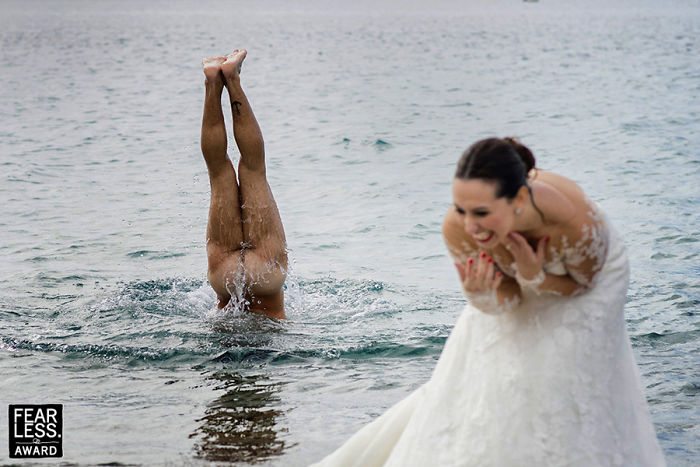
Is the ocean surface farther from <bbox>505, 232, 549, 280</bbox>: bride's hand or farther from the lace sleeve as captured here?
<bbox>505, 232, 549, 280</bbox>: bride's hand

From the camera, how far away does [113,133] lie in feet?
68.6

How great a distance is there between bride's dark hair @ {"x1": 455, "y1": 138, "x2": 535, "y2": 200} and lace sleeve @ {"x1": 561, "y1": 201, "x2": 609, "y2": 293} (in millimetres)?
345

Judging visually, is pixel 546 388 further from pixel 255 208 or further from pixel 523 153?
pixel 255 208

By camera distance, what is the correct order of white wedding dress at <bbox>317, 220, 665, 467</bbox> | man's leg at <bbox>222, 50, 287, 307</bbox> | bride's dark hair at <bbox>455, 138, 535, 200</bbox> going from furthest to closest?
man's leg at <bbox>222, 50, 287, 307</bbox> → white wedding dress at <bbox>317, 220, 665, 467</bbox> → bride's dark hair at <bbox>455, 138, 535, 200</bbox>

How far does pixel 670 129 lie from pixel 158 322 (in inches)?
605

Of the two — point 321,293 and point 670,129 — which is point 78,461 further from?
point 670,129

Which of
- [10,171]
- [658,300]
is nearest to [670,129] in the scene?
[658,300]

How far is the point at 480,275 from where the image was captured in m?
3.64

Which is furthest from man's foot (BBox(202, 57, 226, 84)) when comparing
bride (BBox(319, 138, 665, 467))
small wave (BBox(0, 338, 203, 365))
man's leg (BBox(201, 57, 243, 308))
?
bride (BBox(319, 138, 665, 467))

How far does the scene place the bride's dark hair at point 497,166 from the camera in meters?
3.46

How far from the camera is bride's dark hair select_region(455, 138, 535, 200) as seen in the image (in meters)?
3.46

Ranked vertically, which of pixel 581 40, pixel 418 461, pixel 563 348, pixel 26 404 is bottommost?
pixel 26 404

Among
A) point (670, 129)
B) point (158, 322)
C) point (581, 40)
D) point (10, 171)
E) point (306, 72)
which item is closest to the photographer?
point (158, 322)

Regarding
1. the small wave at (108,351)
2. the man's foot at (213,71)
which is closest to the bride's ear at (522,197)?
the man's foot at (213,71)
